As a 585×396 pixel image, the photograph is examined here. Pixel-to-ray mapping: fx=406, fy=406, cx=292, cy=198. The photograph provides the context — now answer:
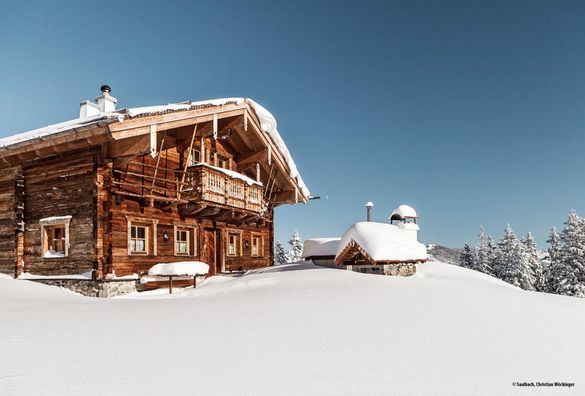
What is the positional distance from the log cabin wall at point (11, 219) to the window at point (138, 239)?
425 cm

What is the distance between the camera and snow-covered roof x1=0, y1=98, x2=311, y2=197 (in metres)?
13.2

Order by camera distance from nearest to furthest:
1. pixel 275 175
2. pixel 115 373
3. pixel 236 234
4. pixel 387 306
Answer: pixel 115 373 < pixel 387 306 < pixel 236 234 < pixel 275 175

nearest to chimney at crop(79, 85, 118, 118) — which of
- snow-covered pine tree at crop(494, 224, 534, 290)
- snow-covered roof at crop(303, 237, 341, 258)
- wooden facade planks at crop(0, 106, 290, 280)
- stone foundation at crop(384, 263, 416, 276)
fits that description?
wooden facade planks at crop(0, 106, 290, 280)

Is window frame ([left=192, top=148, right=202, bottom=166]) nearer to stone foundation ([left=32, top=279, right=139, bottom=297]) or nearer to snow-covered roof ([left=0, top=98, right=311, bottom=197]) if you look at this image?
snow-covered roof ([left=0, top=98, right=311, bottom=197])

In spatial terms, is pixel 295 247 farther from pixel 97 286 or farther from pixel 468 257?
pixel 97 286

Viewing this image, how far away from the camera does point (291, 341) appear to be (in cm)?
556

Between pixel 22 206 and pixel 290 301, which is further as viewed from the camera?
pixel 22 206

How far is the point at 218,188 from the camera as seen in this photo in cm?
1712

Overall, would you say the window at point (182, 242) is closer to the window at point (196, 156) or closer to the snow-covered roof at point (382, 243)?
the window at point (196, 156)

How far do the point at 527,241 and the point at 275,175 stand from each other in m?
40.8

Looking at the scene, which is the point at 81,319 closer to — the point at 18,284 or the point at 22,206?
the point at 18,284

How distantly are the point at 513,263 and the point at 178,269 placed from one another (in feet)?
128

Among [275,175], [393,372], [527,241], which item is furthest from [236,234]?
[527,241]

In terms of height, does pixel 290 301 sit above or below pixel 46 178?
below
